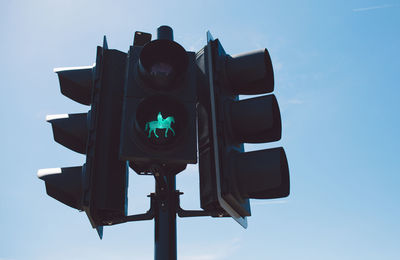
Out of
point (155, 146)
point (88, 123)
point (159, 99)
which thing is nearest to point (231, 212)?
point (155, 146)

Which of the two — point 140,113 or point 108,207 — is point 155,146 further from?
point 108,207

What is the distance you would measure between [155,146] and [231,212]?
0.86 metres

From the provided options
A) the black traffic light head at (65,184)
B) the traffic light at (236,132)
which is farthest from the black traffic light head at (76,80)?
the traffic light at (236,132)

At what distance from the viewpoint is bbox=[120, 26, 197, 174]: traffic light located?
3260mm

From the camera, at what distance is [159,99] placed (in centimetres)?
337

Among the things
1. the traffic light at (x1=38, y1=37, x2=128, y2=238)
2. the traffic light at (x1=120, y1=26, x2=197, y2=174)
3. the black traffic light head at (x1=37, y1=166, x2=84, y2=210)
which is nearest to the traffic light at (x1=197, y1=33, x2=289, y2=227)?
the traffic light at (x1=120, y1=26, x2=197, y2=174)

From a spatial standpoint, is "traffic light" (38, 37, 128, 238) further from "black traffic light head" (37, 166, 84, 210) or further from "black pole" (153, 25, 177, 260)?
"black pole" (153, 25, 177, 260)

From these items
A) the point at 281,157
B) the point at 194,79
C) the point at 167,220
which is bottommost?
the point at 167,220

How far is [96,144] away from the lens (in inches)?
139

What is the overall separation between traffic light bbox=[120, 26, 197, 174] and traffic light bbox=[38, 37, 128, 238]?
0.34 m

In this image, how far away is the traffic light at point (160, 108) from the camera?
326 cm

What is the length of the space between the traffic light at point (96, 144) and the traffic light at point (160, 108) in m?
0.34

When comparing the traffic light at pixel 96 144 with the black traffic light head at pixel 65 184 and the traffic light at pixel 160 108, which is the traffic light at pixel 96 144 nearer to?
the black traffic light head at pixel 65 184

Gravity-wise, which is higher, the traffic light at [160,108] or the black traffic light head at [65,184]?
the traffic light at [160,108]
